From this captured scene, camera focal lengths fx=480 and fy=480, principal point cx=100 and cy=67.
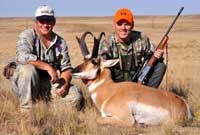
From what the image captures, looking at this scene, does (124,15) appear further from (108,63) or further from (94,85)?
(94,85)

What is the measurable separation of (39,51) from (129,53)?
1.64 meters

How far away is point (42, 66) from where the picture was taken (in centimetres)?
744

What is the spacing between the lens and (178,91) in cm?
956

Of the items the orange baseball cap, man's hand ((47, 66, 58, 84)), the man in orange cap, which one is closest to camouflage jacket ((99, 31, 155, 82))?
the man in orange cap

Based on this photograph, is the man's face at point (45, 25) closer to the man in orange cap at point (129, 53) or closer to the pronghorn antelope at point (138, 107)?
the man in orange cap at point (129, 53)

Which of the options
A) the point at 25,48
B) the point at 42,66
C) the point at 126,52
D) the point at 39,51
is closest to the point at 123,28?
the point at 126,52

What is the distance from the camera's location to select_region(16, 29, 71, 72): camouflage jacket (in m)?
7.57

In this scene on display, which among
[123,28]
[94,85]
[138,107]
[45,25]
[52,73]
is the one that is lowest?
[138,107]

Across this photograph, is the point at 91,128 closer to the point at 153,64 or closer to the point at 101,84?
the point at 101,84

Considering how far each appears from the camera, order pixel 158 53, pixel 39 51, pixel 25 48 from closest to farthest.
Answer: pixel 25 48 → pixel 39 51 → pixel 158 53

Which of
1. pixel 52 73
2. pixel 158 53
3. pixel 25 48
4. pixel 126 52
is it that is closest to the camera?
pixel 52 73

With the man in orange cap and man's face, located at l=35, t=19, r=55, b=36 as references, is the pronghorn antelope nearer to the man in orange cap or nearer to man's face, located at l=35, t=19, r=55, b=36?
the man in orange cap

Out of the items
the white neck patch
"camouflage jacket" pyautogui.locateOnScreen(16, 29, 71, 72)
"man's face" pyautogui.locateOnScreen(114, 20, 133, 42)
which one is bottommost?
the white neck patch

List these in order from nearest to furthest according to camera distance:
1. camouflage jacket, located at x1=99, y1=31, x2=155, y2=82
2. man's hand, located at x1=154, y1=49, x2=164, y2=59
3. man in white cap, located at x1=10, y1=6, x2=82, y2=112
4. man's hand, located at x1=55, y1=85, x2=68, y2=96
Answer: man in white cap, located at x1=10, y1=6, x2=82, y2=112 → man's hand, located at x1=55, y1=85, x2=68, y2=96 → man's hand, located at x1=154, y1=49, x2=164, y2=59 → camouflage jacket, located at x1=99, y1=31, x2=155, y2=82
